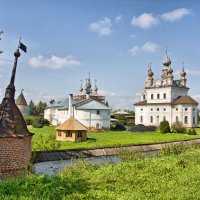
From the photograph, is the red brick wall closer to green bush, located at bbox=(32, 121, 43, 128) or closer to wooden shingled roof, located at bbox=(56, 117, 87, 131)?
wooden shingled roof, located at bbox=(56, 117, 87, 131)

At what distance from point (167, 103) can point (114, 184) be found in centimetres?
5014

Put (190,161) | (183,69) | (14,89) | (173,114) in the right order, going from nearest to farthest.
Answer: (14,89) → (190,161) → (173,114) → (183,69)

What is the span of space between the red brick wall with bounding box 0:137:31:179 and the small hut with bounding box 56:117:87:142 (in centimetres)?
2104

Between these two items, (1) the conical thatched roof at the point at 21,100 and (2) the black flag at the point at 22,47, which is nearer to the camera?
(2) the black flag at the point at 22,47

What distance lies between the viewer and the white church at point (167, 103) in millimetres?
56719

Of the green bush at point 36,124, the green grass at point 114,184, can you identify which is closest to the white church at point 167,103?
the green bush at point 36,124

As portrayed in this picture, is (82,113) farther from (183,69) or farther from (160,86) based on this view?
(183,69)

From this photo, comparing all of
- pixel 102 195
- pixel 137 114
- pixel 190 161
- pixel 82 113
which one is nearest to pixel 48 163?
pixel 190 161

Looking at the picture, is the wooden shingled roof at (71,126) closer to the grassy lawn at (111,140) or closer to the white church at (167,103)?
the grassy lawn at (111,140)

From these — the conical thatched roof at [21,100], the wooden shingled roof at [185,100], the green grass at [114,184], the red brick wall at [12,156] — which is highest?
the conical thatched roof at [21,100]

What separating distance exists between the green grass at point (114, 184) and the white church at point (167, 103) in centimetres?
4448

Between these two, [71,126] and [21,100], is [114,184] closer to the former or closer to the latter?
[71,126]

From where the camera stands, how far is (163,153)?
61.1 ft

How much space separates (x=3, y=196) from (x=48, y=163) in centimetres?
1114
